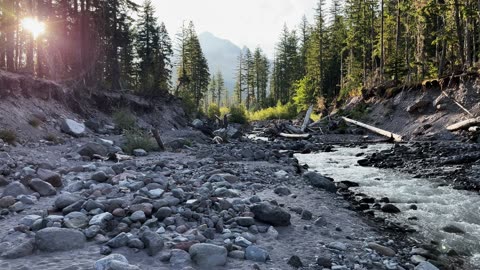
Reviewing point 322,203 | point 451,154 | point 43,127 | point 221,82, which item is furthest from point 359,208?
point 221,82

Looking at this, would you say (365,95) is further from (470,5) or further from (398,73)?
(470,5)

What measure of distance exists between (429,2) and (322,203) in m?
22.4

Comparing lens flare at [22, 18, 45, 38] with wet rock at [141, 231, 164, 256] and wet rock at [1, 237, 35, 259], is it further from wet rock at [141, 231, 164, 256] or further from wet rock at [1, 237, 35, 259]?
wet rock at [141, 231, 164, 256]

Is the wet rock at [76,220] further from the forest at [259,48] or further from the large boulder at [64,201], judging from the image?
the forest at [259,48]

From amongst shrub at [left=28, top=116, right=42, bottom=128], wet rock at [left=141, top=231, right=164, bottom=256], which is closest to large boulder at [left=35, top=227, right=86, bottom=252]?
wet rock at [left=141, top=231, right=164, bottom=256]

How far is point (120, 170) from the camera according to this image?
941 centimetres

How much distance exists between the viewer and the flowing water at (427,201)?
607 cm

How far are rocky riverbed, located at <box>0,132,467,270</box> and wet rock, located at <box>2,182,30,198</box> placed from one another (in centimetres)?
3

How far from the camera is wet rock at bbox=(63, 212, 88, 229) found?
491 cm

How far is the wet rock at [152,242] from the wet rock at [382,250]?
3069mm

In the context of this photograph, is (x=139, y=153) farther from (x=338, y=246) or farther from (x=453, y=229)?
(x=453, y=229)

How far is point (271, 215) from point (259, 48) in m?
77.6

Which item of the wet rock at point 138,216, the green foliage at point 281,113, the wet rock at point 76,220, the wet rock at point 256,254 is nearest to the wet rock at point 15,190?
the wet rock at point 76,220

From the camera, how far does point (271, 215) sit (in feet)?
20.0
